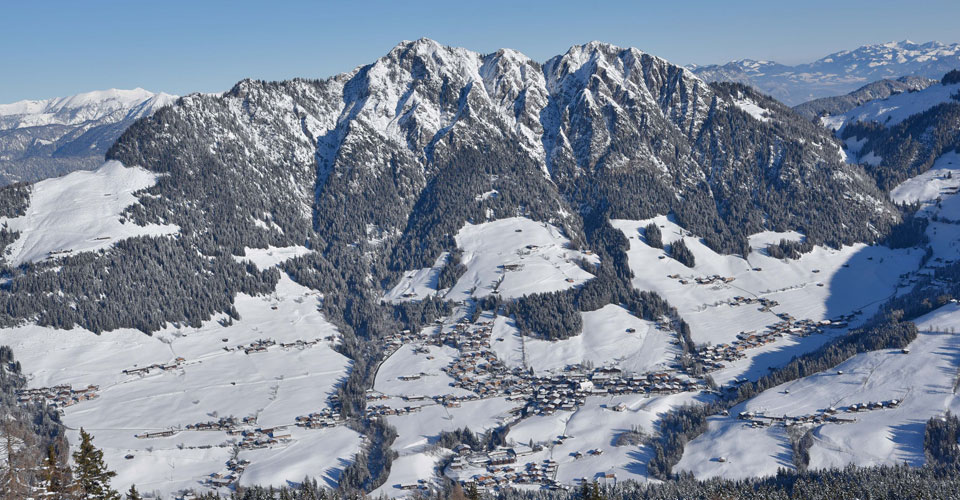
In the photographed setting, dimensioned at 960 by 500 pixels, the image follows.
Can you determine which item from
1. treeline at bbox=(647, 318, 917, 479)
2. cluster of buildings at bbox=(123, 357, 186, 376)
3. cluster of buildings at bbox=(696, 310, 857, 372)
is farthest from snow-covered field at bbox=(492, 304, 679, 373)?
cluster of buildings at bbox=(123, 357, 186, 376)

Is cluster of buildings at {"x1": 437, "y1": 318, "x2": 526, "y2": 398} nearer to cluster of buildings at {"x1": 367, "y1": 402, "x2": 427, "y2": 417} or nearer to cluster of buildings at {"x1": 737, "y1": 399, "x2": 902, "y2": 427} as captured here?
cluster of buildings at {"x1": 367, "y1": 402, "x2": 427, "y2": 417}

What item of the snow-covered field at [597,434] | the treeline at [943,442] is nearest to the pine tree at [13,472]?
the snow-covered field at [597,434]

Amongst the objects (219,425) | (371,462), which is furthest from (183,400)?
(371,462)

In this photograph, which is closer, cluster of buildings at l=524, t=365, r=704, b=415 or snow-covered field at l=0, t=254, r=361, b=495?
snow-covered field at l=0, t=254, r=361, b=495

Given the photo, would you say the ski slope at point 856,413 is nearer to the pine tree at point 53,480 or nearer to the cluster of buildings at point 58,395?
the pine tree at point 53,480

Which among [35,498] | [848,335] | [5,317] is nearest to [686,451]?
[848,335]

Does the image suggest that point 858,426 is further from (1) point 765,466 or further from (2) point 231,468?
(2) point 231,468
